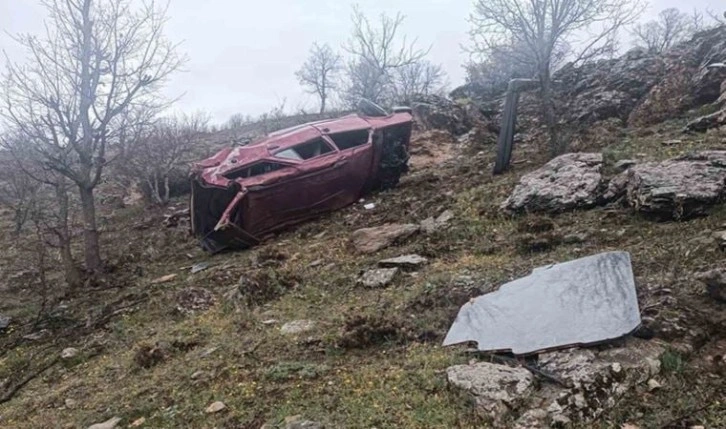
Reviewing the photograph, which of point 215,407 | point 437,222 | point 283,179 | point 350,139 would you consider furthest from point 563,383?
point 350,139

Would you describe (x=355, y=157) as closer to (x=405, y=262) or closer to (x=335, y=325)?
(x=405, y=262)

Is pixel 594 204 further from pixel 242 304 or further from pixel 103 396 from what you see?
pixel 103 396

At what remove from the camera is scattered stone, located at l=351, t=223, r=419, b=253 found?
6802 millimetres

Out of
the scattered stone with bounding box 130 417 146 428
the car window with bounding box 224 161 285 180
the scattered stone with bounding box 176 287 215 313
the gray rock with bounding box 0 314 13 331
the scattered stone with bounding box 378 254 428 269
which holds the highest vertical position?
the car window with bounding box 224 161 285 180

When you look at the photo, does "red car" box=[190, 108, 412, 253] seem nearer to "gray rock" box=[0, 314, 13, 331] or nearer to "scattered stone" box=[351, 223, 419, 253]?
"scattered stone" box=[351, 223, 419, 253]

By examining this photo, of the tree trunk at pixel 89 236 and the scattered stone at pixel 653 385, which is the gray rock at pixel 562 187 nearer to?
the scattered stone at pixel 653 385

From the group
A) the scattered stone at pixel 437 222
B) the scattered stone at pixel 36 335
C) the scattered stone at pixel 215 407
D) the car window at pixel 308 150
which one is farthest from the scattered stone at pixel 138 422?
the car window at pixel 308 150

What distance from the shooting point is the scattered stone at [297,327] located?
15.3 ft

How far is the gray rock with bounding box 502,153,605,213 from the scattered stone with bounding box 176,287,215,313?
4.03 m

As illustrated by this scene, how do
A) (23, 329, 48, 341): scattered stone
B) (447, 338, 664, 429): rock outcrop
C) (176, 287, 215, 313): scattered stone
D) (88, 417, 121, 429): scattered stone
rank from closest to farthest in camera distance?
1. (447, 338, 664, 429): rock outcrop
2. (88, 417, 121, 429): scattered stone
3. (176, 287, 215, 313): scattered stone
4. (23, 329, 48, 341): scattered stone

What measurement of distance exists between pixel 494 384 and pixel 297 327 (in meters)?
2.16

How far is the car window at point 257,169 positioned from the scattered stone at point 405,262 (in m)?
3.11

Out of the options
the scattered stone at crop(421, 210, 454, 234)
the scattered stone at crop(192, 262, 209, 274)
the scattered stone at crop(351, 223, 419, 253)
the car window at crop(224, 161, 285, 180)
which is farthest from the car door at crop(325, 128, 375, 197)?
the scattered stone at crop(192, 262, 209, 274)

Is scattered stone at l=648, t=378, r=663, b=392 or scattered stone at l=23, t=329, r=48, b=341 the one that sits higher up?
scattered stone at l=648, t=378, r=663, b=392
